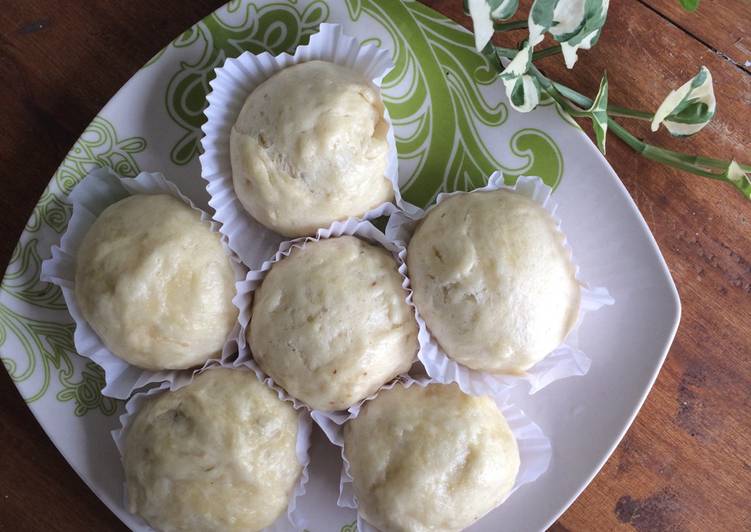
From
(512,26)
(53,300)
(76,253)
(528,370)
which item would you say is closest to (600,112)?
(512,26)

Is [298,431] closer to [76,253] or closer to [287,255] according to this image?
[287,255]

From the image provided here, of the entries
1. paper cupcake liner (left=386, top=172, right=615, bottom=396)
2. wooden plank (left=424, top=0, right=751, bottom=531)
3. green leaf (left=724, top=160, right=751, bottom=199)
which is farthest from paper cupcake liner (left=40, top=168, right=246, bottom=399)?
green leaf (left=724, top=160, right=751, bottom=199)

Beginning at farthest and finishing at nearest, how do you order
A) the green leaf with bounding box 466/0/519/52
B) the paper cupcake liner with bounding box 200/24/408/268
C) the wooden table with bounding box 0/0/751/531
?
the wooden table with bounding box 0/0/751/531 < the paper cupcake liner with bounding box 200/24/408/268 < the green leaf with bounding box 466/0/519/52

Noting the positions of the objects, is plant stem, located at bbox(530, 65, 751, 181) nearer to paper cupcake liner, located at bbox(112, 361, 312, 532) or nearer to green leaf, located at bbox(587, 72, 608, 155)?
green leaf, located at bbox(587, 72, 608, 155)

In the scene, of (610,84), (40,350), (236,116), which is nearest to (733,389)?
(610,84)

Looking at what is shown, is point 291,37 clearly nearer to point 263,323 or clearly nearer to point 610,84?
point 263,323

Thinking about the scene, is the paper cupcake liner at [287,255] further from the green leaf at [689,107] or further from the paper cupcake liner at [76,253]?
the green leaf at [689,107]

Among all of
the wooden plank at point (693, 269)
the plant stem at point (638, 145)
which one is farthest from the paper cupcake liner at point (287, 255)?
the wooden plank at point (693, 269)
